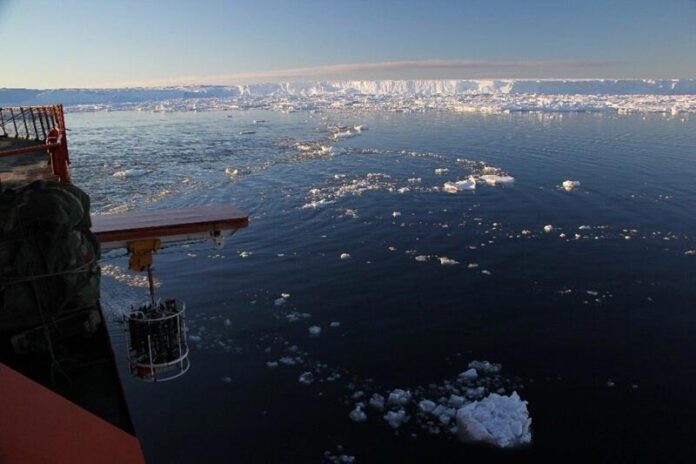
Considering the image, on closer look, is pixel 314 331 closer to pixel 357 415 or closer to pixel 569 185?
pixel 357 415

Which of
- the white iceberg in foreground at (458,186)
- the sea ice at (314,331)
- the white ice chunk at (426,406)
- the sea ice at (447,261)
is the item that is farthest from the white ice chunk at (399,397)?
the white iceberg in foreground at (458,186)

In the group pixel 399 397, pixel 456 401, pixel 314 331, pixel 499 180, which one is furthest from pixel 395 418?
pixel 499 180

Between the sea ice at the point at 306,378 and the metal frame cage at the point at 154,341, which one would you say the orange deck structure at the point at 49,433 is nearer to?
the metal frame cage at the point at 154,341

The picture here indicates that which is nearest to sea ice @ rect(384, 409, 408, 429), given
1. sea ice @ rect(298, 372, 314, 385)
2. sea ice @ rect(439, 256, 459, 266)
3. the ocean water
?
the ocean water

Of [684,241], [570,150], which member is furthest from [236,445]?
[570,150]

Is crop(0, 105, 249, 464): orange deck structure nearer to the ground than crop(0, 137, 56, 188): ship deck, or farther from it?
nearer to the ground

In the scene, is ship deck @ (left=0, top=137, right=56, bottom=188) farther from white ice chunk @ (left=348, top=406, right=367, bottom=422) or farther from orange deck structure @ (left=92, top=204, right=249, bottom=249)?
white ice chunk @ (left=348, top=406, right=367, bottom=422)

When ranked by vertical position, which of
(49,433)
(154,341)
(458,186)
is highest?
(49,433)
